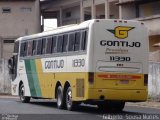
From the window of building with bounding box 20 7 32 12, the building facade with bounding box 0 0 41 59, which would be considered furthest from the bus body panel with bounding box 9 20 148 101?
the window of building with bounding box 20 7 32 12

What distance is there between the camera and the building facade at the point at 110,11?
45625mm

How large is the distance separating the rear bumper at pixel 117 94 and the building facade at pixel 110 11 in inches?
684

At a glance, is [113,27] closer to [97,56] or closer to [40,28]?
[97,56]

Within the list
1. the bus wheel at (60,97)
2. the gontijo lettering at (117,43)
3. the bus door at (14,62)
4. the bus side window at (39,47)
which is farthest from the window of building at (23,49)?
the gontijo lettering at (117,43)

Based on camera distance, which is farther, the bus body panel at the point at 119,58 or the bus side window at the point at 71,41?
the bus side window at the point at 71,41

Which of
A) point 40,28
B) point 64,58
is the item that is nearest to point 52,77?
point 64,58

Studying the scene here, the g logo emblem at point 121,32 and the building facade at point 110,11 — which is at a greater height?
the building facade at point 110,11

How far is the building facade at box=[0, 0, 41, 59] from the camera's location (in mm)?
66250

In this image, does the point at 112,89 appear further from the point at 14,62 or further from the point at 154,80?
the point at 14,62

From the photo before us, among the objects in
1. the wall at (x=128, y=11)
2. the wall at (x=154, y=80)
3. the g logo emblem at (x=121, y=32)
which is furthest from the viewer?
the wall at (x=128, y=11)

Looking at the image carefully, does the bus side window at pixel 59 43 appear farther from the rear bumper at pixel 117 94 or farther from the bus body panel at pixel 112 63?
the rear bumper at pixel 117 94

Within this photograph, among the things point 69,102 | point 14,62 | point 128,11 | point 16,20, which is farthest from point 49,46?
point 16,20

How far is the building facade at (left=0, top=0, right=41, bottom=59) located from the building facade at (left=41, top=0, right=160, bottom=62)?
2316mm

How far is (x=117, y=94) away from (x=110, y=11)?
1512 inches
